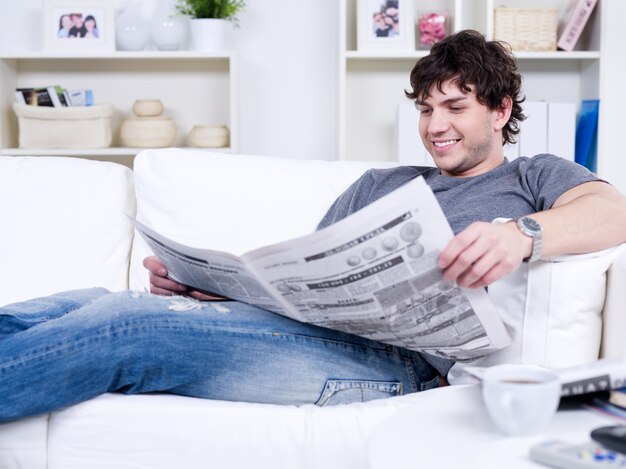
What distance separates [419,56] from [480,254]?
5.79ft

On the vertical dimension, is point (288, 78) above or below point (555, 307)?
above

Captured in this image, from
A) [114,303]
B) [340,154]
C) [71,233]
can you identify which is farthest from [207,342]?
[340,154]

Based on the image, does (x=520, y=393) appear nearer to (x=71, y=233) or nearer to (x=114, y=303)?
(x=114, y=303)

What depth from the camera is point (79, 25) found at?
8.78ft

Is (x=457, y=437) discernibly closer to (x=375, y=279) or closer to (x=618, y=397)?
(x=618, y=397)

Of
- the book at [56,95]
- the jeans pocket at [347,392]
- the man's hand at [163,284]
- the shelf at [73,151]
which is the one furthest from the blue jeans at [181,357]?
the book at [56,95]

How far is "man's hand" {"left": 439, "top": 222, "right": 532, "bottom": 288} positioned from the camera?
977 millimetres

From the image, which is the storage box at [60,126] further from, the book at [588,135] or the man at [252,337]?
the book at [588,135]

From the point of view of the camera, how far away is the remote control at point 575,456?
2.19 ft

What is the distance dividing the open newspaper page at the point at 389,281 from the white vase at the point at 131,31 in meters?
1.80

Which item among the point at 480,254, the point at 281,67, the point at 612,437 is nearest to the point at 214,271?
the point at 480,254

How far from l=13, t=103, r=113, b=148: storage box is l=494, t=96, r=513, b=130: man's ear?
1498 mm

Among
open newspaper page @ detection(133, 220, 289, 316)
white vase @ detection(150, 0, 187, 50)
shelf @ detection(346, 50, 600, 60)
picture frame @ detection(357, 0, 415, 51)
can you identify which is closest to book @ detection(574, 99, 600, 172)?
shelf @ detection(346, 50, 600, 60)

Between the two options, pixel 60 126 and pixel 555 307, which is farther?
pixel 60 126
